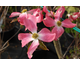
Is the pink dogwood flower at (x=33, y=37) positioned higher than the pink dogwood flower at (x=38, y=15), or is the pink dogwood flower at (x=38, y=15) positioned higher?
the pink dogwood flower at (x=38, y=15)

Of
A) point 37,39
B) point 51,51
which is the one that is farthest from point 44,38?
point 51,51

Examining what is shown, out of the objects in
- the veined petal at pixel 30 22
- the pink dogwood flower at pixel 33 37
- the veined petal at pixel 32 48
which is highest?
the veined petal at pixel 30 22

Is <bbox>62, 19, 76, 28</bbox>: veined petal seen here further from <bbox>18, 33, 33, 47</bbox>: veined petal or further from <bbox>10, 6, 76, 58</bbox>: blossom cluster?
<bbox>18, 33, 33, 47</bbox>: veined petal

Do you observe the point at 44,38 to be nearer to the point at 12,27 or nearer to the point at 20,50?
the point at 20,50

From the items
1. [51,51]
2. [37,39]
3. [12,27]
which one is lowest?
[51,51]

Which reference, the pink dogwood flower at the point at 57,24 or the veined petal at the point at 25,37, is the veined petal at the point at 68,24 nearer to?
the pink dogwood flower at the point at 57,24

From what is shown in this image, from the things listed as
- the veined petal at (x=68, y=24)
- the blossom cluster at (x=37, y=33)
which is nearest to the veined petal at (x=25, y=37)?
the blossom cluster at (x=37, y=33)

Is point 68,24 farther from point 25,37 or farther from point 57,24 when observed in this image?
point 25,37

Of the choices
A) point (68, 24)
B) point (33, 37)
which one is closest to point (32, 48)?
point (33, 37)

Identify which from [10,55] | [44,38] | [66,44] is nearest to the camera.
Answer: [44,38]

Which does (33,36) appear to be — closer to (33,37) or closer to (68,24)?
(33,37)

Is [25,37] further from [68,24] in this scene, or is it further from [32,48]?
[68,24]
